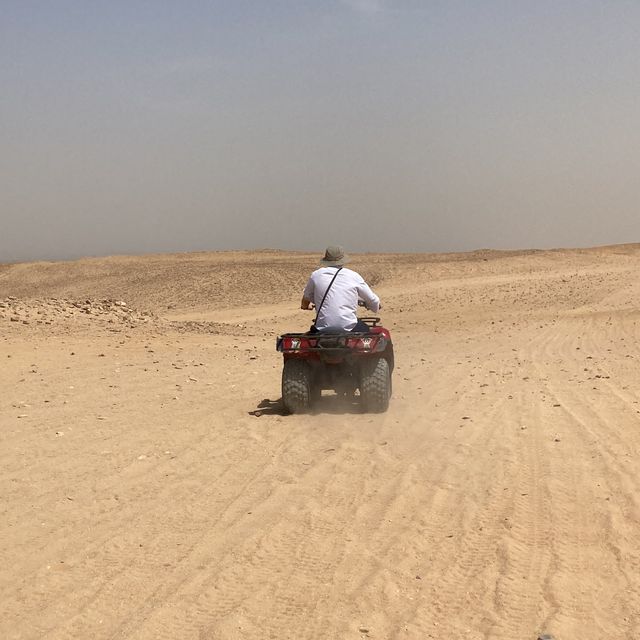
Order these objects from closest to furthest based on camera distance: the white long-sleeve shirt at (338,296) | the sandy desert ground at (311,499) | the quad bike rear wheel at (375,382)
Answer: the sandy desert ground at (311,499), the quad bike rear wheel at (375,382), the white long-sleeve shirt at (338,296)

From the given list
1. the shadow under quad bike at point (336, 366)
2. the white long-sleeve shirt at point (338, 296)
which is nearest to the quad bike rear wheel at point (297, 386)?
the shadow under quad bike at point (336, 366)

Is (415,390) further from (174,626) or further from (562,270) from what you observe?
(562,270)

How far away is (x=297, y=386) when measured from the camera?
9250 mm

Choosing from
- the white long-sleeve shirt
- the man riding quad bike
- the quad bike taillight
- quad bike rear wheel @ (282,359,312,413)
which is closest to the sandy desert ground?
quad bike rear wheel @ (282,359,312,413)

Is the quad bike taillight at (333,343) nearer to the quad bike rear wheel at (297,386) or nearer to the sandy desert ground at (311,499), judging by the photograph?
the quad bike rear wheel at (297,386)

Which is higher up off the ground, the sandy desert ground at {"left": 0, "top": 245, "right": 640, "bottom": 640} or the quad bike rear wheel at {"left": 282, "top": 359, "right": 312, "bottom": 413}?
the quad bike rear wheel at {"left": 282, "top": 359, "right": 312, "bottom": 413}

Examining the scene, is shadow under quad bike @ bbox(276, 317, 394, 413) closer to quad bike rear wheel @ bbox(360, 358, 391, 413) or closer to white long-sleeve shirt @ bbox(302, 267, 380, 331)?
quad bike rear wheel @ bbox(360, 358, 391, 413)

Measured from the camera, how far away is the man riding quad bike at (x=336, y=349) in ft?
29.8

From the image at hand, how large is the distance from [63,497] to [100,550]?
4.03 feet

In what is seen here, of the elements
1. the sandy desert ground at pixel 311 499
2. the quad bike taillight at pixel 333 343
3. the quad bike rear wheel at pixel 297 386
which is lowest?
the sandy desert ground at pixel 311 499

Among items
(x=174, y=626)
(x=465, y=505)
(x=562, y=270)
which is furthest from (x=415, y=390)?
(x=562, y=270)

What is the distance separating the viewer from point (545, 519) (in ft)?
18.8

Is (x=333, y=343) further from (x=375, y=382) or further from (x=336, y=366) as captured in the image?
(x=375, y=382)

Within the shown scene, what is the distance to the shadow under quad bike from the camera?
9047 millimetres
